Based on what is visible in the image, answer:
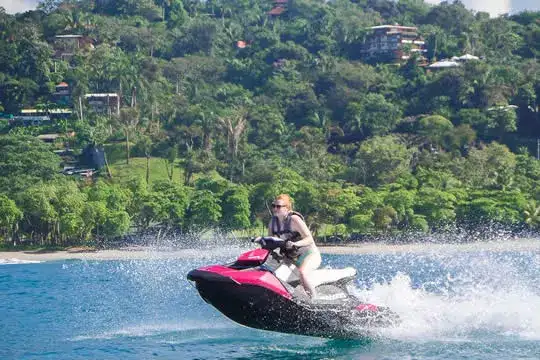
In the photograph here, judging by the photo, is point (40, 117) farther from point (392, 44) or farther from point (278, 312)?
point (278, 312)

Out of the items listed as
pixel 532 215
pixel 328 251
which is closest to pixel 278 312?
pixel 328 251

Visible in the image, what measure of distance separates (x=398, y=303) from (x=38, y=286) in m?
25.0

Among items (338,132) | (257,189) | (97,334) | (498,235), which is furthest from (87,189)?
(97,334)

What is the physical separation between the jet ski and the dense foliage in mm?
49403

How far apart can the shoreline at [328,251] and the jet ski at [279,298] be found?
4235cm

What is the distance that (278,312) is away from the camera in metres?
18.1

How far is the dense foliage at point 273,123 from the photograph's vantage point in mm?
70250

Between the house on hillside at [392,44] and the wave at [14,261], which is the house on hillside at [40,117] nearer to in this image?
the house on hillside at [392,44]

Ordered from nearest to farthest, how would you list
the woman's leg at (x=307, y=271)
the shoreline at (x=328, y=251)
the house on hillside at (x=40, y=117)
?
the woman's leg at (x=307, y=271) → the shoreline at (x=328, y=251) → the house on hillside at (x=40, y=117)

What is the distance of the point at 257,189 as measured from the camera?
7450 cm

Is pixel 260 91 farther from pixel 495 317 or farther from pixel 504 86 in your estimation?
pixel 495 317

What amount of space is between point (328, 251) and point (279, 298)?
4686cm

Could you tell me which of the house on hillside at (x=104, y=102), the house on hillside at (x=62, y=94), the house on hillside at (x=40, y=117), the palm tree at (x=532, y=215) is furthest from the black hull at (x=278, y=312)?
the house on hillside at (x=62, y=94)

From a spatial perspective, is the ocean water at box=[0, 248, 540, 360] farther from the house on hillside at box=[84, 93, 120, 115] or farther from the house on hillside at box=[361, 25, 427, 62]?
the house on hillside at box=[361, 25, 427, 62]
